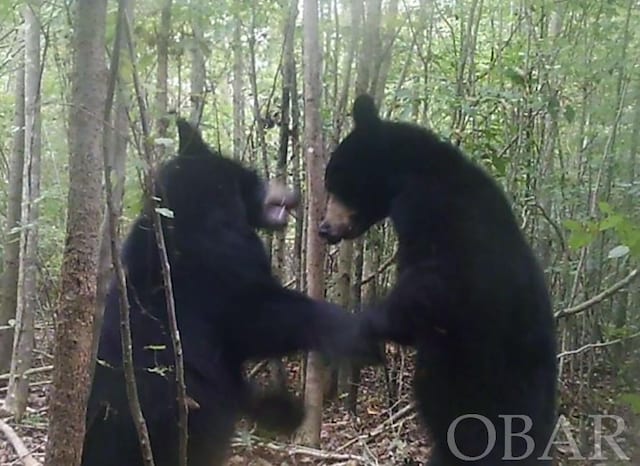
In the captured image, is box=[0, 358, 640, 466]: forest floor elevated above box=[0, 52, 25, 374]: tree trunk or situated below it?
below

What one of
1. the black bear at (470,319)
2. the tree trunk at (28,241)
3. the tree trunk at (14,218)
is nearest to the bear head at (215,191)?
the black bear at (470,319)

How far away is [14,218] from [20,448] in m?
2.37

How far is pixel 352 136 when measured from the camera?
2.64 meters

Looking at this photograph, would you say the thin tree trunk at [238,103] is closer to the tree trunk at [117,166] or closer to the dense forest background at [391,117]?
the dense forest background at [391,117]

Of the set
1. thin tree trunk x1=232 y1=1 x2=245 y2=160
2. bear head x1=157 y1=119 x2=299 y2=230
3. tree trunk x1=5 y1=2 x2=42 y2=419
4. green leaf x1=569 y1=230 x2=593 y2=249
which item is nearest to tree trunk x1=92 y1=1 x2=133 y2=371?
bear head x1=157 y1=119 x2=299 y2=230

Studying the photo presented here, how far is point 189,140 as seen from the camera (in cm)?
297

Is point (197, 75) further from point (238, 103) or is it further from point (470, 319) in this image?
point (470, 319)

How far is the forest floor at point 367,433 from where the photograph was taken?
3465 mm

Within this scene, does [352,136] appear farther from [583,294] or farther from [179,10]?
[583,294]

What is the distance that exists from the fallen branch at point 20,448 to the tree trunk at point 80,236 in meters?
1.39

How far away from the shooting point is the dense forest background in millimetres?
3746

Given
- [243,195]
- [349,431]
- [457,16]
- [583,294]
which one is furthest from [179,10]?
[583,294]

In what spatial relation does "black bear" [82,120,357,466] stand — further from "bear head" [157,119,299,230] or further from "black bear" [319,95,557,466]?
"black bear" [319,95,557,466]

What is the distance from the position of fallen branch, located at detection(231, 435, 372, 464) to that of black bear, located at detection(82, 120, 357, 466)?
0.59m
